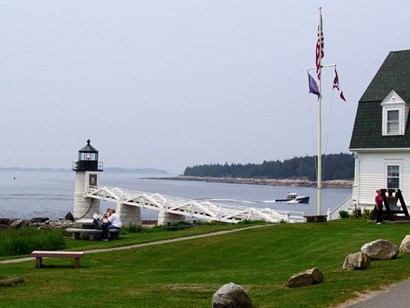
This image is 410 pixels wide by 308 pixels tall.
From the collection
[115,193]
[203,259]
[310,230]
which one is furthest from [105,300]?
[115,193]

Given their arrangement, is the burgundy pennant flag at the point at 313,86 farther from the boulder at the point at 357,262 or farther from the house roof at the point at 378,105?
the boulder at the point at 357,262

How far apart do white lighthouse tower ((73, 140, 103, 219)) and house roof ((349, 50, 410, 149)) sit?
27594mm

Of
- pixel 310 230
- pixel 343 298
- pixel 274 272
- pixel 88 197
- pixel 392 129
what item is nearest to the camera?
pixel 343 298

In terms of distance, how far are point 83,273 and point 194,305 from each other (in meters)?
5.53

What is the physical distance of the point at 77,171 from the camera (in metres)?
56.0

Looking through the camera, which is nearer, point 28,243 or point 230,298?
point 230,298

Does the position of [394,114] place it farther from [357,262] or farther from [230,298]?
[230,298]

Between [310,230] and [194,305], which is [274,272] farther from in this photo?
[310,230]

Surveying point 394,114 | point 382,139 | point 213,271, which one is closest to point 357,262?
point 213,271

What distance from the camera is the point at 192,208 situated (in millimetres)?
42094

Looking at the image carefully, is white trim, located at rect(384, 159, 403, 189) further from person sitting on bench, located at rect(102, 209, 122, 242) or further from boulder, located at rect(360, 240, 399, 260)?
boulder, located at rect(360, 240, 399, 260)

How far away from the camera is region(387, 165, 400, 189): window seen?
108ft

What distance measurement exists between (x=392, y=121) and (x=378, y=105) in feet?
4.04

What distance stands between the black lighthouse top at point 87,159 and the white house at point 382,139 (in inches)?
1083
